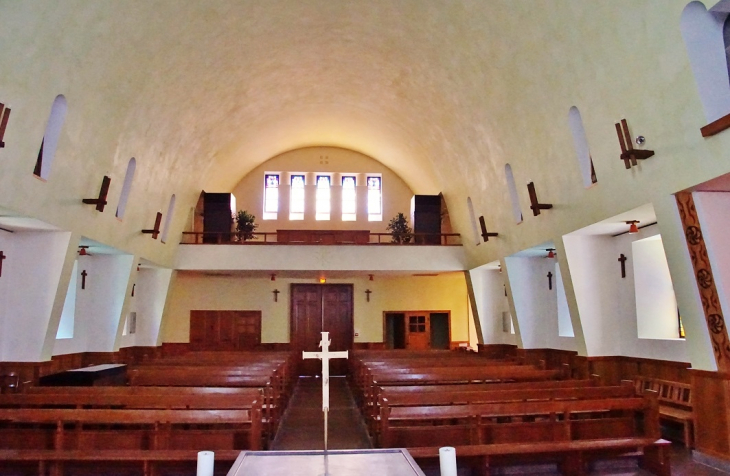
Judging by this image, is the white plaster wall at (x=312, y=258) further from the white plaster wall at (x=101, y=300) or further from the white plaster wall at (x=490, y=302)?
the white plaster wall at (x=101, y=300)

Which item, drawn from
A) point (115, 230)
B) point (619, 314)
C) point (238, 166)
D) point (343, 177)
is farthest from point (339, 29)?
point (343, 177)

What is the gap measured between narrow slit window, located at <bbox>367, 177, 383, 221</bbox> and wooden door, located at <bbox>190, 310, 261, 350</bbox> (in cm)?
532

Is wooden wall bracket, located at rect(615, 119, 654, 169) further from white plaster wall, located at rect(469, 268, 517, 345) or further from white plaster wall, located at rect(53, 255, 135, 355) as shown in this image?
white plaster wall, located at rect(53, 255, 135, 355)

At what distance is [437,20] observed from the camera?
977 centimetres

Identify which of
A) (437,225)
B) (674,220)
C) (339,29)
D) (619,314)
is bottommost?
(619,314)

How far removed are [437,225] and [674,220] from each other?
11.3 meters

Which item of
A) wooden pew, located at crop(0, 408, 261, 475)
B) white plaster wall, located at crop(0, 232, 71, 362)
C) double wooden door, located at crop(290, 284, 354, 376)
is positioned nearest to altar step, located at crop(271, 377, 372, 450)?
wooden pew, located at crop(0, 408, 261, 475)

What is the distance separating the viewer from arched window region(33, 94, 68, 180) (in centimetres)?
793

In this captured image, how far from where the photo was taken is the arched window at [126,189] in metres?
11.1

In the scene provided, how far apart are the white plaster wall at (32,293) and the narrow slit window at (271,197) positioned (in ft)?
35.7

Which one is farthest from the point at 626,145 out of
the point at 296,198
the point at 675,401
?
the point at 296,198

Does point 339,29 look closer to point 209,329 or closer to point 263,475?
point 263,475

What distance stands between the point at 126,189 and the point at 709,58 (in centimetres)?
973

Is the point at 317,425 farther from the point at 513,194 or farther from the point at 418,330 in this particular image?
the point at 418,330
